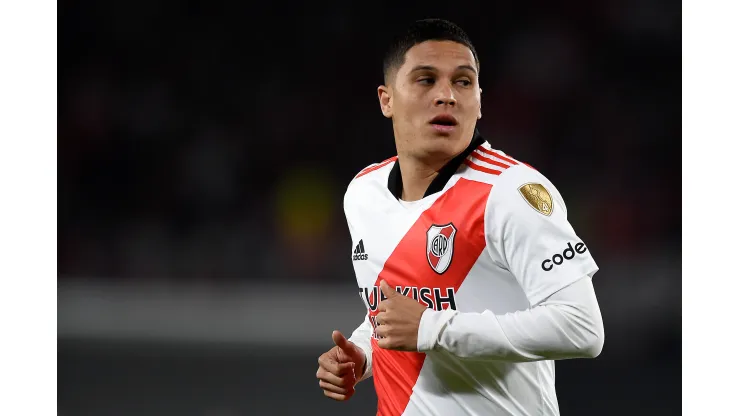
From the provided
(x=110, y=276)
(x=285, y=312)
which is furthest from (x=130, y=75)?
(x=285, y=312)

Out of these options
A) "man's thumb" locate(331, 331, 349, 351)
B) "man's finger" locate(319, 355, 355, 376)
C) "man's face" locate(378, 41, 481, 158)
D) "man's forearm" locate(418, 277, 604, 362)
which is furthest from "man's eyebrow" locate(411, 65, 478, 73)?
"man's finger" locate(319, 355, 355, 376)

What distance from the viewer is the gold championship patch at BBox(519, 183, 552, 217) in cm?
196

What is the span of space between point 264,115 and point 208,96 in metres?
0.82

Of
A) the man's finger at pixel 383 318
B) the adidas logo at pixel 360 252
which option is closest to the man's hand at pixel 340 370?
the adidas logo at pixel 360 252

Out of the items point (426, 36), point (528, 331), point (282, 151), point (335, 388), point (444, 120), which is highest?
point (282, 151)

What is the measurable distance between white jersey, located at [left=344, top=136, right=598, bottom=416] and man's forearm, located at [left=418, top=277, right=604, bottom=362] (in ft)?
0.07

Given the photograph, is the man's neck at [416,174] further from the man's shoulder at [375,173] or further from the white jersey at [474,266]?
the man's shoulder at [375,173]

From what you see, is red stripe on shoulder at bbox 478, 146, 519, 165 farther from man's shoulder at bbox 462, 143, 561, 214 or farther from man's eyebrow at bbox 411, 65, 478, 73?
man's eyebrow at bbox 411, 65, 478, 73

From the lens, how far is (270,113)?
31.7ft

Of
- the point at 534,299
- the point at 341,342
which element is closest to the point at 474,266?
the point at 534,299

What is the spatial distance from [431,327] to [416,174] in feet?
2.00

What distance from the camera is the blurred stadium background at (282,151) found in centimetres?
816

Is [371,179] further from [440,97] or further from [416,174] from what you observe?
[440,97]

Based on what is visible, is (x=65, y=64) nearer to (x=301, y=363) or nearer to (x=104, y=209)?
(x=104, y=209)
